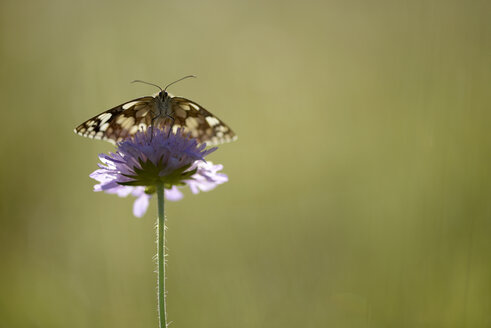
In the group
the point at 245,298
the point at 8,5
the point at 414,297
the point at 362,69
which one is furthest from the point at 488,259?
the point at 8,5

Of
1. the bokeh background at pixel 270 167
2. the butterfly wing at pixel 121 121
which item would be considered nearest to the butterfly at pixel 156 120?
the butterfly wing at pixel 121 121

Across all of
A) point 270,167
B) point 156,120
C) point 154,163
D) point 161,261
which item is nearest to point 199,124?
point 156,120

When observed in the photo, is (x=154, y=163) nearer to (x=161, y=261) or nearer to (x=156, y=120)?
(x=156, y=120)

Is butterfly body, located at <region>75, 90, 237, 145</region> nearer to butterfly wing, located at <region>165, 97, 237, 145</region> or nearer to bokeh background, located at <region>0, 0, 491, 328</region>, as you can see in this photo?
butterfly wing, located at <region>165, 97, 237, 145</region>

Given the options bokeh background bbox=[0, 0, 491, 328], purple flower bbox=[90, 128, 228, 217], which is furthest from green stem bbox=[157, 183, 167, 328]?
bokeh background bbox=[0, 0, 491, 328]

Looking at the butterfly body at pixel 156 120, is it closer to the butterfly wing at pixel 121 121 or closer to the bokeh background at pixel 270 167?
the butterfly wing at pixel 121 121

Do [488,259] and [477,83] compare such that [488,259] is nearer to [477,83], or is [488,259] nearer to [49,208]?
[477,83]
